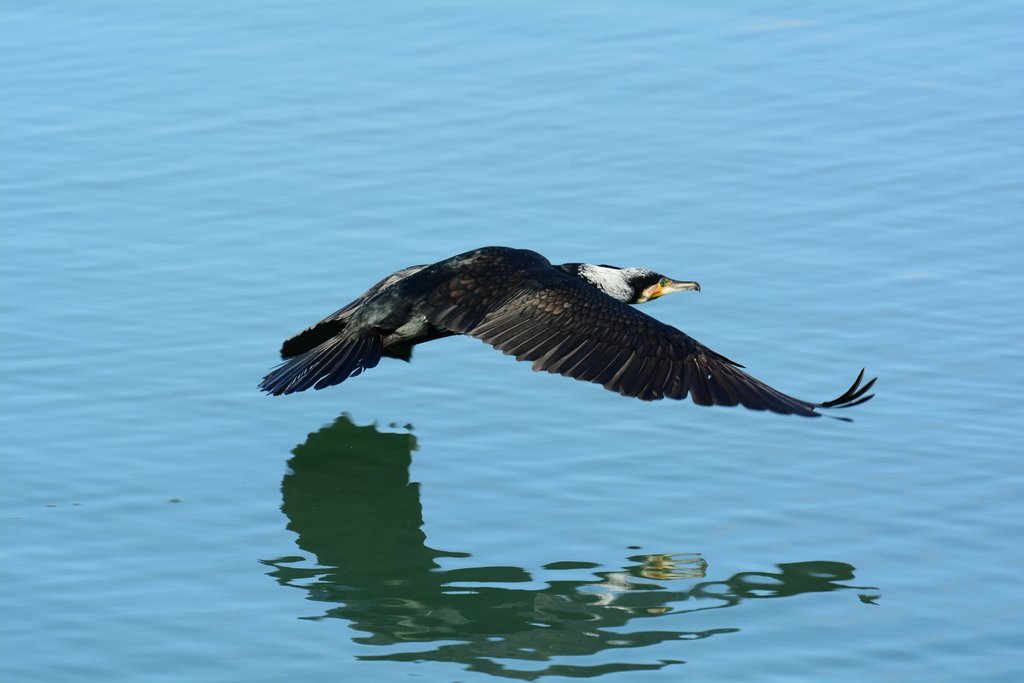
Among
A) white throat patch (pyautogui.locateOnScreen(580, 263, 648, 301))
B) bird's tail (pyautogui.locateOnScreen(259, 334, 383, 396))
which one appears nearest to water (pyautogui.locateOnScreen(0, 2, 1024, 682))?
bird's tail (pyautogui.locateOnScreen(259, 334, 383, 396))

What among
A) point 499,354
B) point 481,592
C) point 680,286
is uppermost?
point 680,286

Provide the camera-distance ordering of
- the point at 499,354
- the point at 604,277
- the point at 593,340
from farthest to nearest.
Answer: the point at 499,354
the point at 604,277
the point at 593,340

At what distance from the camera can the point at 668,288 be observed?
385 inches

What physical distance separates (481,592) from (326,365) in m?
1.90

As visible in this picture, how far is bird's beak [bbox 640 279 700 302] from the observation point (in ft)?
31.7

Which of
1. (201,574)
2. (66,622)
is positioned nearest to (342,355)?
(201,574)

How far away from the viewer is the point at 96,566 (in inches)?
295

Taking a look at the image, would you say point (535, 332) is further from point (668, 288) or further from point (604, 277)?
point (668, 288)

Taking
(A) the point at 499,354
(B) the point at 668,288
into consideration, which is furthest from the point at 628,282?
(A) the point at 499,354

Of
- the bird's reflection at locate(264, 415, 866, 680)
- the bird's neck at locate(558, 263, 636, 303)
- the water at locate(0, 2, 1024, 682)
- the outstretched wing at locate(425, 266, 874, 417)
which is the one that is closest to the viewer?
the bird's reflection at locate(264, 415, 866, 680)

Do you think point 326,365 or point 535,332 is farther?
point 326,365

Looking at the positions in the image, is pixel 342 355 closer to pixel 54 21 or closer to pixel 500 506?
pixel 500 506

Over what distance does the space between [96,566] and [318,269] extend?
358 cm

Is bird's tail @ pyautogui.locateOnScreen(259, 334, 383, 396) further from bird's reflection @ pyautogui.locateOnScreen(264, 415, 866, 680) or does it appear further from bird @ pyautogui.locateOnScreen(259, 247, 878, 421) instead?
bird's reflection @ pyautogui.locateOnScreen(264, 415, 866, 680)
